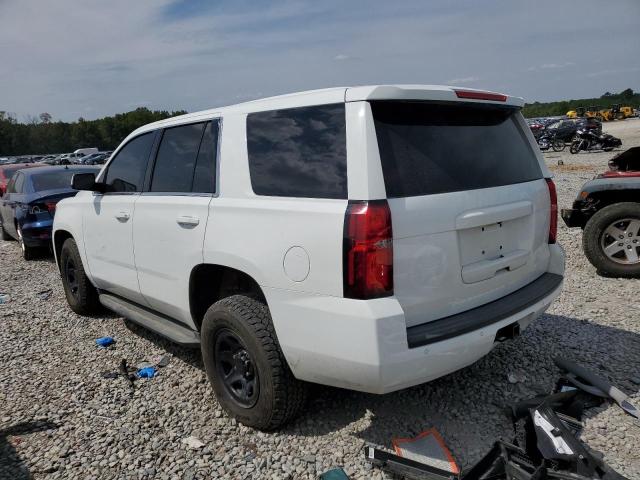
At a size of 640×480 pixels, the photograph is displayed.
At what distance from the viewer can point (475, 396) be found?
329cm

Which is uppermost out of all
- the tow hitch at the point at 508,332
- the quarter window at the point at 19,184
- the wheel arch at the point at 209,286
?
the quarter window at the point at 19,184

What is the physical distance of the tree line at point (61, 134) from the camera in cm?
8075

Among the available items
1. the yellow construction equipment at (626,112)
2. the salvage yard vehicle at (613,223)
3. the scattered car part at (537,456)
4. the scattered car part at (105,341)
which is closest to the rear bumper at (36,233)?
→ the scattered car part at (105,341)

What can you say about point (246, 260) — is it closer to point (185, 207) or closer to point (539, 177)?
point (185, 207)

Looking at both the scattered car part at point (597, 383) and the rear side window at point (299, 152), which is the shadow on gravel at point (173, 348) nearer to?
the rear side window at point (299, 152)

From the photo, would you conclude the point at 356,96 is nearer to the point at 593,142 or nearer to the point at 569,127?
the point at 593,142

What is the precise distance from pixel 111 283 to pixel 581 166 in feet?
62.8

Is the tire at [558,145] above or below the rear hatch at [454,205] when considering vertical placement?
below

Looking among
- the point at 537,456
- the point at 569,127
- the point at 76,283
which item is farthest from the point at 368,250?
the point at 569,127

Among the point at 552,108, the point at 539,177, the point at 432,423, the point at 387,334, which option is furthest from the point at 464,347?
the point at 552,108

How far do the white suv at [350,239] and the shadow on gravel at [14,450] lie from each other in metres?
1.08

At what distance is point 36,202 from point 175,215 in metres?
6.06

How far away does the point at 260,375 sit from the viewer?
9.09ft

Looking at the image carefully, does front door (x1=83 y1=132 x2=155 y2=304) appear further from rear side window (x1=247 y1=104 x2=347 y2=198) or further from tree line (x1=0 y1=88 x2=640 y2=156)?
tree line (x1=0 y1=88 x2=640 y2=156)
